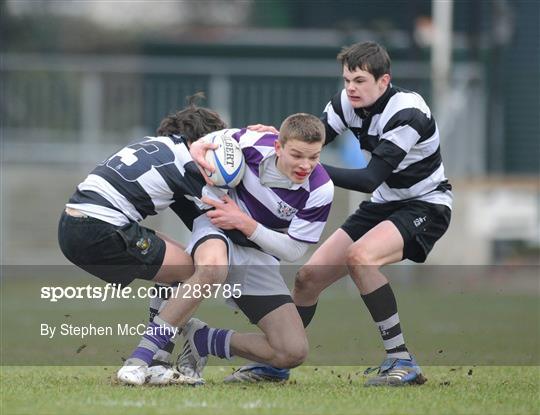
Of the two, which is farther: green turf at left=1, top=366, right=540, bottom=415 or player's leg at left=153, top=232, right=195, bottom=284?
player's leg at left=153, top=232, right=195, bottom=284

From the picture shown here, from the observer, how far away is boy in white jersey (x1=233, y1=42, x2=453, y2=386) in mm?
7156

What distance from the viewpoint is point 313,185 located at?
6.84m

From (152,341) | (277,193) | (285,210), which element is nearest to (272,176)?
(277,193)

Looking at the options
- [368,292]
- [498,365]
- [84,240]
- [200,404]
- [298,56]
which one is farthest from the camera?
[298,56]

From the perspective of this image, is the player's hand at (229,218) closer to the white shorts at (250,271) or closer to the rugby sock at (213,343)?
the white shorts at (250,271)

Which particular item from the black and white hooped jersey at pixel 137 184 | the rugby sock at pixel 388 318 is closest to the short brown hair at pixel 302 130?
the black and white hooped jersey at pixel 137 184

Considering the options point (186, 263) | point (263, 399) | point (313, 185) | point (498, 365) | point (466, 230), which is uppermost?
point (313, 185)

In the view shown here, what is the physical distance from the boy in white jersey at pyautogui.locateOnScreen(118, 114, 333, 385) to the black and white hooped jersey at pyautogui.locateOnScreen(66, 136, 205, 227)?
9.0 inches

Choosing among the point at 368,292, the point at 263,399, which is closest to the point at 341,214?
the point at 368,292

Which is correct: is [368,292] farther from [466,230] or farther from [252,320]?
[466,230]

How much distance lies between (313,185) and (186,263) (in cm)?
86

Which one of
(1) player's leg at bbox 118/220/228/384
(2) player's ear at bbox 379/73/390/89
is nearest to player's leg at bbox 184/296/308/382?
(1) player's leg at bbox 118/220/228/384

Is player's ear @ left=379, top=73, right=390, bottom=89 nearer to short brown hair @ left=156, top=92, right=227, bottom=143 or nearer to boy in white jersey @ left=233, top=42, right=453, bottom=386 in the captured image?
boy in white jersey @ left=233, top=42, right=453, bottom=386

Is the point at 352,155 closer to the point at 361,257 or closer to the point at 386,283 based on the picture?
the point at 386,283
